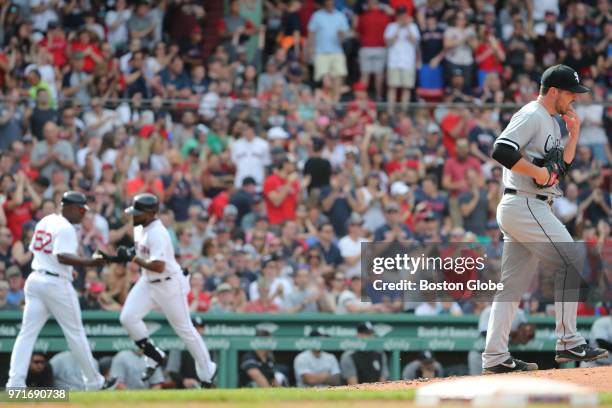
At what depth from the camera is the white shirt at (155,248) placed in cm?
1186

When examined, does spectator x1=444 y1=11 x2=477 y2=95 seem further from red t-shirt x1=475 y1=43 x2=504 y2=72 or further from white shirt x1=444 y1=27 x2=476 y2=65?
red t-shirt x1=475 y1=43 x2=504 y2=72

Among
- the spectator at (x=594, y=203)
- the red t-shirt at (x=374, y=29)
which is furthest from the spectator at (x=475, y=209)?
the red t-shirt at (x=374, y=29)

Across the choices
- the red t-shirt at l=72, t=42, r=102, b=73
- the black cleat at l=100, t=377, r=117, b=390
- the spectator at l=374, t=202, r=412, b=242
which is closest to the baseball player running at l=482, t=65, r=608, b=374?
the black cleat at l=100, t=377, r=117, b=390

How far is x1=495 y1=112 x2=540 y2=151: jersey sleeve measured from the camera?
8.97 m

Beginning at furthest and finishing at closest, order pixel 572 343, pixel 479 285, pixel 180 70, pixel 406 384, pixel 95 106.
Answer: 1. pixel 180 70
2. pixel 95 106
3. pixel 479 285
4. pixel 406 384
5. pixel 572 343

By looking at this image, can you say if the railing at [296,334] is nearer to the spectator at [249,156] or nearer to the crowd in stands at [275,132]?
the crowd in stands at [275,132]

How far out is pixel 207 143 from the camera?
54.6ft

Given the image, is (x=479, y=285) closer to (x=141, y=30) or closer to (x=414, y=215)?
(x=414, y=215)

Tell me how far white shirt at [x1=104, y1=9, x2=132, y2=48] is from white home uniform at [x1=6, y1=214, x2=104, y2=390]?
266 inches

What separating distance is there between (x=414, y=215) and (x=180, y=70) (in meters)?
4.10

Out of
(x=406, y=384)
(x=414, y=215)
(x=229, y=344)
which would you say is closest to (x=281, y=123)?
(x=414, y=215)

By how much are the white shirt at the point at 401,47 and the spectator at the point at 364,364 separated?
5.79 meters

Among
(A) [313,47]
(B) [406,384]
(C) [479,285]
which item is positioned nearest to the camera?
(B) [406,384]

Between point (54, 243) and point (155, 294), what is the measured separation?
1.09 m
